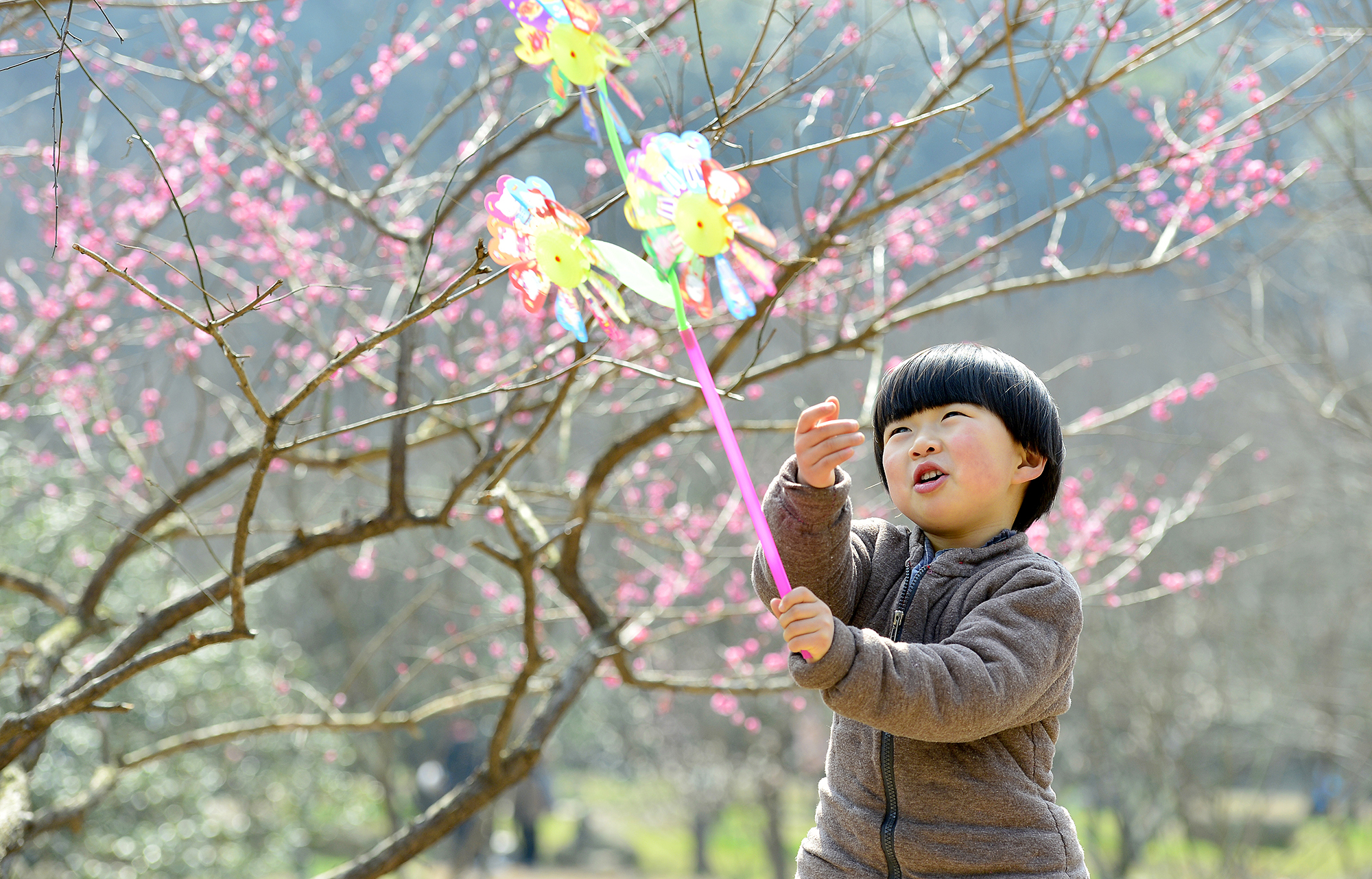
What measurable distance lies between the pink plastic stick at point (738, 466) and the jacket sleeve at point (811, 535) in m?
0.12

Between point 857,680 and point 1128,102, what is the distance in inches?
109

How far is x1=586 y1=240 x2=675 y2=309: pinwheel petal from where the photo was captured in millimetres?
1226

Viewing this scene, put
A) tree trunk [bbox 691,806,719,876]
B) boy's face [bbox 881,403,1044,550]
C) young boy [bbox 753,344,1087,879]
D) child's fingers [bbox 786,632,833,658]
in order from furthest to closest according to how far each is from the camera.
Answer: tree trunk [bbox 691,806,719,876] < boy's face [bbox 881,403,1044,550] < young boy [bbox 753,344,1087,879] < child's fingers [bbox 786,632,833,658]

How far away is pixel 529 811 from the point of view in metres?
10.5

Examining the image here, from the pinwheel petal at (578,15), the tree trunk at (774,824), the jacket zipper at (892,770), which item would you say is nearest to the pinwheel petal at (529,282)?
the pinwheel petal at (578,15)

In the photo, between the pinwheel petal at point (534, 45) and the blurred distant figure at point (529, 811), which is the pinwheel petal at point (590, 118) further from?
the blurred distant figure at point (529, 811)

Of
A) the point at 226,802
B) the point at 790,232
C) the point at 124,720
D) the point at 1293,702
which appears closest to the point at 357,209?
the point at 790,232

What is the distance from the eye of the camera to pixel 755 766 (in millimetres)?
9219

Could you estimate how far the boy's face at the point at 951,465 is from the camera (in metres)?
1.32

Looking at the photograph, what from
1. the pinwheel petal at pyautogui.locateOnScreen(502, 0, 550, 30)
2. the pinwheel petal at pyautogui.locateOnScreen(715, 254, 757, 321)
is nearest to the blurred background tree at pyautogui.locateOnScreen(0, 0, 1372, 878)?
the pinwheel petal at pyautogui.locateOnScreen(715, 254, 757, 321)

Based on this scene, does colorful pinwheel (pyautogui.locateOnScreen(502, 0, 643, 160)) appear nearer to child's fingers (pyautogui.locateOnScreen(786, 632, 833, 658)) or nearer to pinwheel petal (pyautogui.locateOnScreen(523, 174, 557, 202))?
pinwheel petal (pyautogui.locateOnScreen(523, 174, 557, 202))

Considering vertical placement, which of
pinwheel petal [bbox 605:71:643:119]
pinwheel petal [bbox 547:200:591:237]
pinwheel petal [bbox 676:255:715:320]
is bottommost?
pinwheel petal [bbox 676:255:715:320]

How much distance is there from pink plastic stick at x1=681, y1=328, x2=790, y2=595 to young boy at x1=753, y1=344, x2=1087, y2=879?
5 cm

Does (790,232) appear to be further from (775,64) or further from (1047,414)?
(1047,414)
